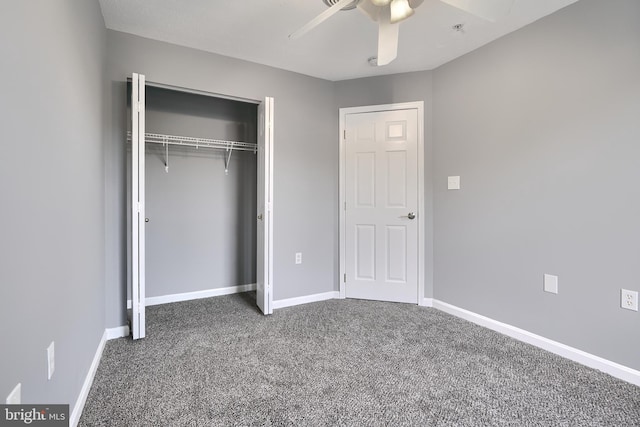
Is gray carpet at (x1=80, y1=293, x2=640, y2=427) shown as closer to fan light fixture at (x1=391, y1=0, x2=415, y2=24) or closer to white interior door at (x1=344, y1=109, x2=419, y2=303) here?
white interior door at (x1=344, y1=109, x2=419, y2=303)

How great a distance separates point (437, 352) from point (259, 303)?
64.4 inches

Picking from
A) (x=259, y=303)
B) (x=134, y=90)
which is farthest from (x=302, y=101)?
(x=259, y=303)

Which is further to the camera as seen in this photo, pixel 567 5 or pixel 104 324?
pixel 104 324

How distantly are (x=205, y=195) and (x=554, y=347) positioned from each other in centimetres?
339

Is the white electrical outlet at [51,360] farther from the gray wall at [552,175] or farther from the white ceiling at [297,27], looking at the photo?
the gray wall at [552,175]

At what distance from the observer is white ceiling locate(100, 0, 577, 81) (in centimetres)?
207

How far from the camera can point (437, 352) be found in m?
2.11

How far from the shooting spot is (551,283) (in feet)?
7.08

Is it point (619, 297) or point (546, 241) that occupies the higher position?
A: point (546, 241)

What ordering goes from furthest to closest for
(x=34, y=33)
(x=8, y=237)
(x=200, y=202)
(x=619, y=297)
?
1. (x=200, y=202)
2. (x=619, y=297)
3. (x=34, y=33)
4. (x=8, y=237)

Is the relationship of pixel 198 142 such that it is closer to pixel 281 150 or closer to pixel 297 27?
pixel 281 150

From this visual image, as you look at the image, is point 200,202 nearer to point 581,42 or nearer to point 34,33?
point 34,33

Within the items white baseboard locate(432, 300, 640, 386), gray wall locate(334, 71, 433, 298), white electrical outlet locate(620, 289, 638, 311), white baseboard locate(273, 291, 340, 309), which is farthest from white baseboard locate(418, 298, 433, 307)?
white electrical outlet locate(620, 289, 638, 311)

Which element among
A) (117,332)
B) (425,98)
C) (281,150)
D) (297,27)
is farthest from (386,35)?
(117,332)
